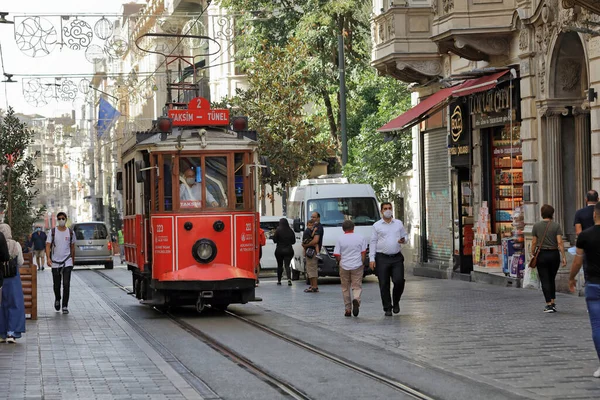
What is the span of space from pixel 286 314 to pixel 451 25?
8.88 metres

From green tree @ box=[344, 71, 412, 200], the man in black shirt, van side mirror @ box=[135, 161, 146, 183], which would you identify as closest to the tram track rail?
van side mirror @ box=[135, 161, 146, 183]

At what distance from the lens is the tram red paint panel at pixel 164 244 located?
19.9 meters

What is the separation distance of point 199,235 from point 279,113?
986 inches

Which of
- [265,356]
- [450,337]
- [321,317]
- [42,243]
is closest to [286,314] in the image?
[321,317]

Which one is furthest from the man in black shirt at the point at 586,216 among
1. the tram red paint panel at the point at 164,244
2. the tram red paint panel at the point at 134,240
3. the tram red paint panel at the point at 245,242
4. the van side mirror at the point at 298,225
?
the van side mirror at the point at 298,225

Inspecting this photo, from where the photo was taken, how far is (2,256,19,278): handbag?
52.0 feet

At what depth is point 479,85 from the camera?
2569 cm

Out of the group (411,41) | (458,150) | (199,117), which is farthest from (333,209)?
(199,117)

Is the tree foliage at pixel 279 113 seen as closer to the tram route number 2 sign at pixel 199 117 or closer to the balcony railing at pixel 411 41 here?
the balcony railing at pixel 411 41

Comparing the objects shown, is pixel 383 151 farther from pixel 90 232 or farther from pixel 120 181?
pixel 120 181

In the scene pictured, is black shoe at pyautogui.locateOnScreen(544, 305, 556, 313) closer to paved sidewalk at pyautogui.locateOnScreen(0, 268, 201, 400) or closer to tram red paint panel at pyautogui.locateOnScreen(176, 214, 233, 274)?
tram red paint panel at pyautogui.locateOnScreen(176, 214, 233, 274)

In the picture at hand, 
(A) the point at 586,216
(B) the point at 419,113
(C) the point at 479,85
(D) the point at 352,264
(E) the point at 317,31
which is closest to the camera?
(A) the point at 586,216

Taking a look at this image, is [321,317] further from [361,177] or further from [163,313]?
[361,177]

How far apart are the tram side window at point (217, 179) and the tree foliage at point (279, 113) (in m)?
23.8
